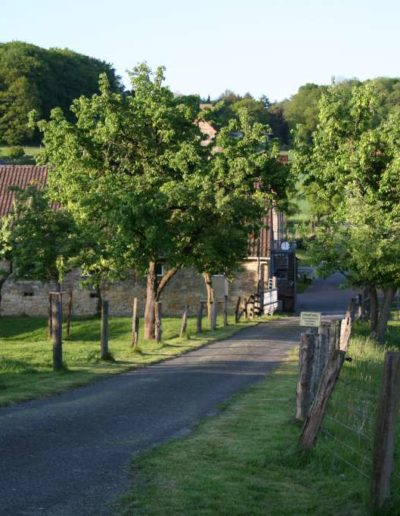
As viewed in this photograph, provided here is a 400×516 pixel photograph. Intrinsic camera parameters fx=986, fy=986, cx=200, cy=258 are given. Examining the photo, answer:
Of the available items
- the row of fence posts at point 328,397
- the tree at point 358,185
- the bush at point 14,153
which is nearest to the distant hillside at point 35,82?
the bush at point 14,153

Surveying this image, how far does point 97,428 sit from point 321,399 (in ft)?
11.3

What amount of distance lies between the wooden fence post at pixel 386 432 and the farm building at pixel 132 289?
124 ft

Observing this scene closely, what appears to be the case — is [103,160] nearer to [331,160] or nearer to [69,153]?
[69,153]

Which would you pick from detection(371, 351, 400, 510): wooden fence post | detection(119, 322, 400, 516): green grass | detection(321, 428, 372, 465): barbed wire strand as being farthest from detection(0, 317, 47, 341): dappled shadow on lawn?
detection(371, 351, 400, 510): wooden fence post

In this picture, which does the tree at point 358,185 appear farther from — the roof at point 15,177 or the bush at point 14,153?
the bush at point 14,153

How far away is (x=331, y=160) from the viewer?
36.6m

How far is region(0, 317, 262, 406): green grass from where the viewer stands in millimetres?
18125

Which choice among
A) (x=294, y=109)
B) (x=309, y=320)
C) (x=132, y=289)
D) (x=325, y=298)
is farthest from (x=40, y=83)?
(x=309, y=320)

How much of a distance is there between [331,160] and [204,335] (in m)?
8.33

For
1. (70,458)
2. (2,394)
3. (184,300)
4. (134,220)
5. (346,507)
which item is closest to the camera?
(346,507)

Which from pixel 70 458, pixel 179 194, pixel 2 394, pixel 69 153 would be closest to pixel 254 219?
pixel 179 194

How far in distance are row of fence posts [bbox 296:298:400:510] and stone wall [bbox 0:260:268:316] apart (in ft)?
106

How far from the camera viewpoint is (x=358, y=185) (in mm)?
36219

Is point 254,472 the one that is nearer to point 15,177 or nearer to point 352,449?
point 352,449
